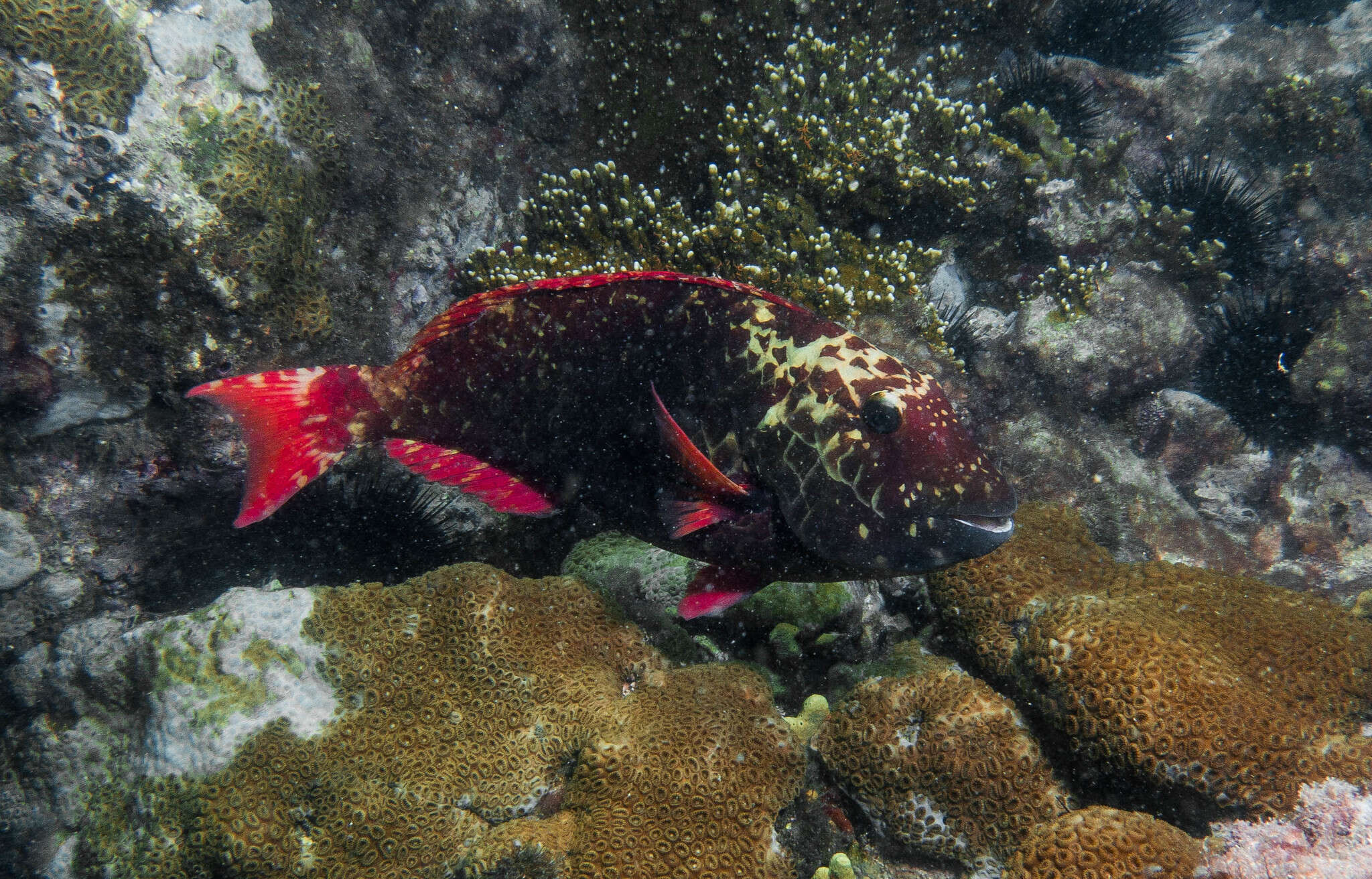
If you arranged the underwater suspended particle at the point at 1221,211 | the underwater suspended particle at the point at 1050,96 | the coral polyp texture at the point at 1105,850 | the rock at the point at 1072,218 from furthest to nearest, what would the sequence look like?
the underwater suspended particle at the point at 1050,96
the underwater suspended particle at the point at 1221,211
the rock at the point at 1072,218
the coral polyp texture at the point at 1105,850

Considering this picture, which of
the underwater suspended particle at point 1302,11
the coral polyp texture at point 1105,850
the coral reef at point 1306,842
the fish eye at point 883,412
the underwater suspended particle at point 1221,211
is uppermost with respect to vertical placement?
the underwater suspended particle at point 1302,11

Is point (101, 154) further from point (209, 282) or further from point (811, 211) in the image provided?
point (811, 211)

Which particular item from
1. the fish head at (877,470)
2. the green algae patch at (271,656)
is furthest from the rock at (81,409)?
the fish head at (877,470)

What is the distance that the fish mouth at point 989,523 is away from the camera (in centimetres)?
234

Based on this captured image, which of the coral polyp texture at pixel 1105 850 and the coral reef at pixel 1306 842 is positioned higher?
the coral reef at pixel 1306 842

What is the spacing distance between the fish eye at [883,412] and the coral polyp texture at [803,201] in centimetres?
223

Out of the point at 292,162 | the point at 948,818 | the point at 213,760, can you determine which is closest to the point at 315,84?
the point at 292,162

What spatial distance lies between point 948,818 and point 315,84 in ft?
17.4

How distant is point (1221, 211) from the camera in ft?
20.5

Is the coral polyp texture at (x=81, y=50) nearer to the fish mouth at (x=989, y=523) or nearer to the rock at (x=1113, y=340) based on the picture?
the fish mouth at (x=989, y=523)

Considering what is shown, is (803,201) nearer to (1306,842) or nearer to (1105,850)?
(1105,850)

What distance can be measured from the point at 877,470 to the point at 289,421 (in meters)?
2.56

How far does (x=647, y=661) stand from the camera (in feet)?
10.7

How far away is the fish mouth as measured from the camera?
234 centimetres
